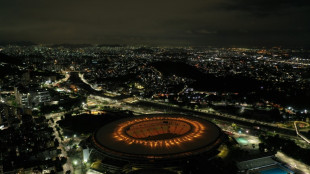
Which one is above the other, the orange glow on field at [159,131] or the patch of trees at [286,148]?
the orange glow on field at [159,131]

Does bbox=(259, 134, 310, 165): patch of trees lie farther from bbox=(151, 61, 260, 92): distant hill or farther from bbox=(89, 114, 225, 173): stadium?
bbox=(151, 61, 260, 92): distant hill

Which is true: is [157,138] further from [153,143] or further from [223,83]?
[223,83]

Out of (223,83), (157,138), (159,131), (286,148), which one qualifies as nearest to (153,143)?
(157,138)

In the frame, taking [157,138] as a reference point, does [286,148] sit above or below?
below

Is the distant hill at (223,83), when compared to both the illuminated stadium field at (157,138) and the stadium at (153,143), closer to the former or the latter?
the illuminated stadium field at (157,138)

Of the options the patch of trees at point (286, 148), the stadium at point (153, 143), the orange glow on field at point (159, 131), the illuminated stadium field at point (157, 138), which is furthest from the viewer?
the orange glow on field at point (159, 131)

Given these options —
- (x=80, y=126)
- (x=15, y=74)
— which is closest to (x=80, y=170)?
(x=80, y=126)

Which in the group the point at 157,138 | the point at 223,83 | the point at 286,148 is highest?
the point at 223,83

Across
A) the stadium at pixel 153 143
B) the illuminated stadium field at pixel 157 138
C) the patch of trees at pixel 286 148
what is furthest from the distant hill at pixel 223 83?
the patch of trees at pixel 286 148

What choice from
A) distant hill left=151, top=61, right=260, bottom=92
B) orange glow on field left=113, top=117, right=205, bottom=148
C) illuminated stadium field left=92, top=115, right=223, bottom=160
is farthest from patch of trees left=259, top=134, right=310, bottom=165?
distant hill left=151, top=61, right=260, bottom=92
